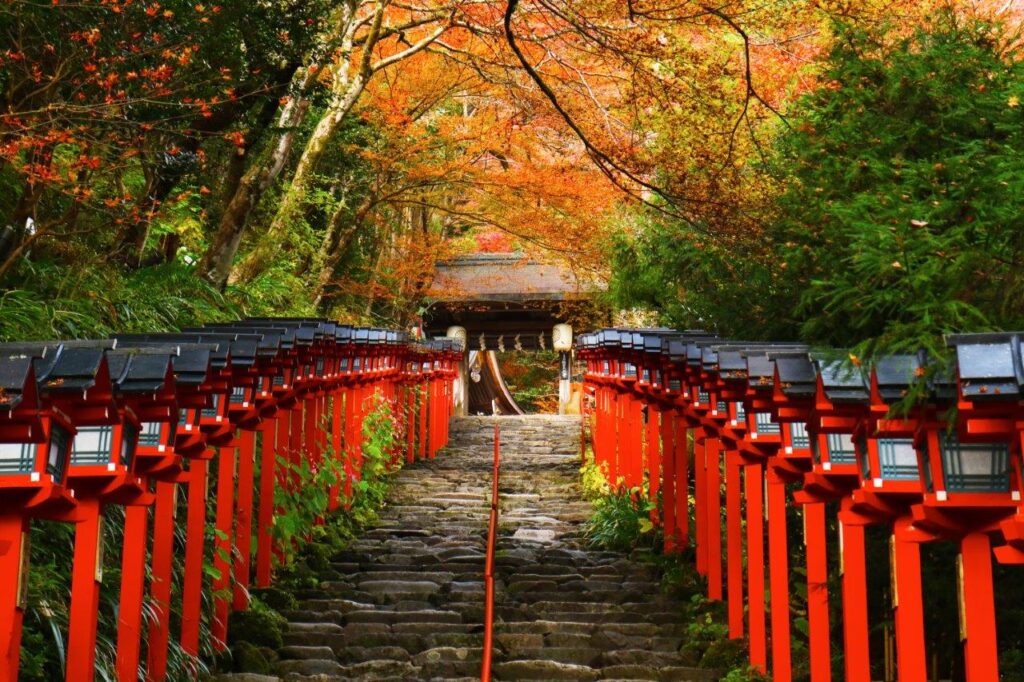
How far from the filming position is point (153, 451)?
334 inches

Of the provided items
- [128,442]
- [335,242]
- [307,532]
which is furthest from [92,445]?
[335,242]

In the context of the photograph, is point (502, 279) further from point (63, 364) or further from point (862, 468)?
point (63, 364)

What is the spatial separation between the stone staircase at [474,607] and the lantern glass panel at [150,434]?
3524mm

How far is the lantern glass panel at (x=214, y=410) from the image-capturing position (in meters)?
10.5

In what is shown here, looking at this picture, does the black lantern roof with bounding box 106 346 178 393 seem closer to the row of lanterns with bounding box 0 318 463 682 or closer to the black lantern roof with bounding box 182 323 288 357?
the row of lanterns with bounding box 0 318 463 682

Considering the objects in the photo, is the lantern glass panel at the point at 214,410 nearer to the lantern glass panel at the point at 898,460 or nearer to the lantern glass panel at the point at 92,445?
the lantern glass panel at the point at 92,445

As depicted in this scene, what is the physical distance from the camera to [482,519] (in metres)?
19.8

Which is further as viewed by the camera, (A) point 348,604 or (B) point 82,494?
(A) point 348,604

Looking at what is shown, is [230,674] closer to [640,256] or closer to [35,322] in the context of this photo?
[35,322]

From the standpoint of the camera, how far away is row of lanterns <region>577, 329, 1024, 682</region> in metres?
6.04

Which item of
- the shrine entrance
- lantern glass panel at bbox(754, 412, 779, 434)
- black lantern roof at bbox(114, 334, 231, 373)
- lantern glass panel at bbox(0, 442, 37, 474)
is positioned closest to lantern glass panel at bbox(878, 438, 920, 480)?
lantern glass panel at bbox(754, 412, 779, 434)

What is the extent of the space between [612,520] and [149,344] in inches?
414

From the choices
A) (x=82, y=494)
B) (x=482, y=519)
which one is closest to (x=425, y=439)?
(x=482, y=519)

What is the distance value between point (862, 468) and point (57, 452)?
501 cm
